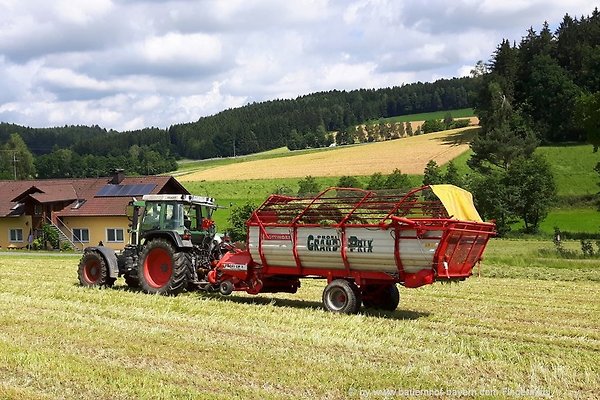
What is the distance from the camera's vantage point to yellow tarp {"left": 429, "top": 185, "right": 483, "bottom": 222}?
11453 mm

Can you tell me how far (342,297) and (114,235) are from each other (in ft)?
122

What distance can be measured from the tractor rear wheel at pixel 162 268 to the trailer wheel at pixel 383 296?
13.5ft

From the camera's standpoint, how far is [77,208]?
Result: 4834cm

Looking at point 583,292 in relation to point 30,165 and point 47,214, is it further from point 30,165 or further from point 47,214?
point 30,165

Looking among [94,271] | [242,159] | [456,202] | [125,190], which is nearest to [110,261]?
[94,271]

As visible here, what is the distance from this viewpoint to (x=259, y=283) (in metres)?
13.7

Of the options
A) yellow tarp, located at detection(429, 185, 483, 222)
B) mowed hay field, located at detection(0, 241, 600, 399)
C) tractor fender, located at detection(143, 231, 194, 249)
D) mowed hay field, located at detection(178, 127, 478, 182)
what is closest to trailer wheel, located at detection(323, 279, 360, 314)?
mowed hay field, located at detection(0, 241, 600, 399)

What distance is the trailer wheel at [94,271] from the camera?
16062 millimetres

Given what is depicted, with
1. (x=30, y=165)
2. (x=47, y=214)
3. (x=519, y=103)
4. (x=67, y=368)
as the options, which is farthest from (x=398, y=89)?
(x=67, y=368)

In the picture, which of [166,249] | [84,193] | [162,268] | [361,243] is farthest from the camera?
[84,193]

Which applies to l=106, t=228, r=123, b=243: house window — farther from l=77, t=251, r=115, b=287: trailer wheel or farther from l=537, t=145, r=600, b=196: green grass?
l=537, t=145, r=600, b=196: green grass

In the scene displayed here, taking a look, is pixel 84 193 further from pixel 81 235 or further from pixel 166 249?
pixel 166 249

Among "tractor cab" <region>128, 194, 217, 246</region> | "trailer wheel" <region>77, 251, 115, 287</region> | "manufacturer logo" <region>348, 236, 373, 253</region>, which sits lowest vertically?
"trailer wheel" <region>77, 251, 115, 287</region>

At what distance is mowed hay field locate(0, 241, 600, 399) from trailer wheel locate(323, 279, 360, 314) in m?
0.34
